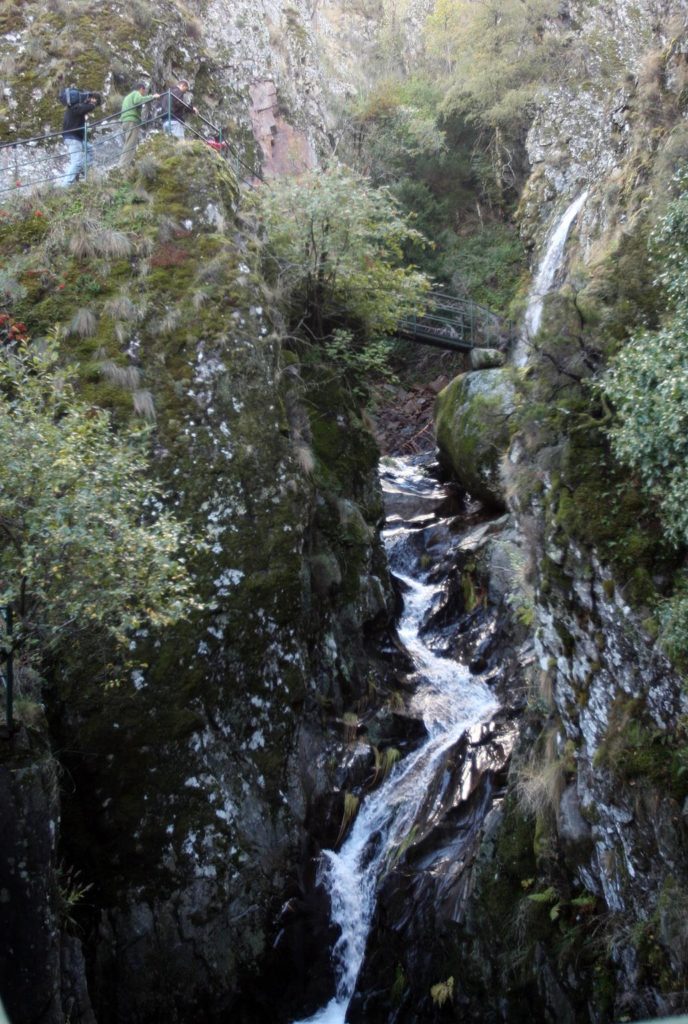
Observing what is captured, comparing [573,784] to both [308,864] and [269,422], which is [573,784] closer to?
[308,864]

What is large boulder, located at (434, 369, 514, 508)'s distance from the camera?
1702cm

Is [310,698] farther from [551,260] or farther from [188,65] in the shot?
[188,65]

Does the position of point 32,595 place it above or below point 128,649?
above

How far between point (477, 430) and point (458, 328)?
689cm

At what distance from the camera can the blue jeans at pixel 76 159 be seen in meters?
13.1

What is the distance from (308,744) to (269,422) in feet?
14.0

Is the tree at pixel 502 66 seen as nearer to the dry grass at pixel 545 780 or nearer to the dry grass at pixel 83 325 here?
the dry grass at pixel 83 325

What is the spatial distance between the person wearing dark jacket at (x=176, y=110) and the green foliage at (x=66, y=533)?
7.90m

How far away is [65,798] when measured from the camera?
8344 mm

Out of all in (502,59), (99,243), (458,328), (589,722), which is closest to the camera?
(589,722)

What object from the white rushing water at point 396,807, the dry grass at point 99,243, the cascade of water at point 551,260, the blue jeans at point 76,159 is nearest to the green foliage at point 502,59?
the cascade of water at point 551,260

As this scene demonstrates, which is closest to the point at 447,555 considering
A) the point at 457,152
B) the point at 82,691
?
the point at 82,691

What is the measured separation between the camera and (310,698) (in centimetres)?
1053

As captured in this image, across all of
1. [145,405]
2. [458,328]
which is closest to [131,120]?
[145,405]
